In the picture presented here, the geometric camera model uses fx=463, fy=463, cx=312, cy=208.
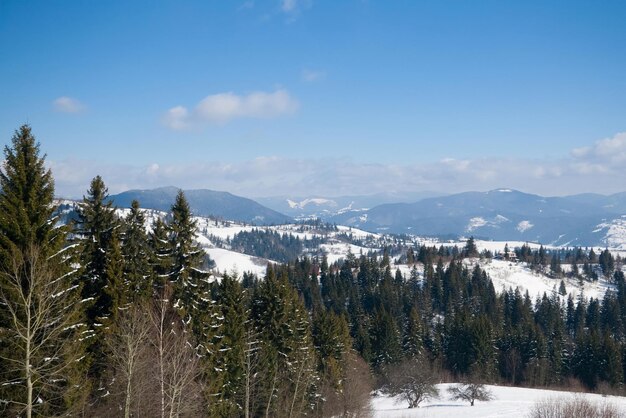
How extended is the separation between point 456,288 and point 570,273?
8051cm

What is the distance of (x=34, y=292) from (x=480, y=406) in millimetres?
62639

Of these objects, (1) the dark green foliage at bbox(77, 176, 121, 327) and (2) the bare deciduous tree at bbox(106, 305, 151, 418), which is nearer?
(2) the bare deciduous tree at bbox(106, 305, 151, 418)

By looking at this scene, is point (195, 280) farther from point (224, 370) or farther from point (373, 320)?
point (373, 320)

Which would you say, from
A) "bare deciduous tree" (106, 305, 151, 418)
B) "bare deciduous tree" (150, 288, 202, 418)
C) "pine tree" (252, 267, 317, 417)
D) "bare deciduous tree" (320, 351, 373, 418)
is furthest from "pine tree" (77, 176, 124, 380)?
"bare deciduous tree" (320, 351, 373, 418)

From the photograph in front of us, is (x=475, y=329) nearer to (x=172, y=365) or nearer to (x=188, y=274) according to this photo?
(x=188, y=274)

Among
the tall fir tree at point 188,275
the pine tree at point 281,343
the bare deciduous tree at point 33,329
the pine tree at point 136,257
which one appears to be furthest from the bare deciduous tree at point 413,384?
the bare deciduous tree at point 33,329

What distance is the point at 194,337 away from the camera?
30625 mm

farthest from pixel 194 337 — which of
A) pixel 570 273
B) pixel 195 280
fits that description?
pixel 570 273

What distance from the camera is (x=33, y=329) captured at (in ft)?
56.6

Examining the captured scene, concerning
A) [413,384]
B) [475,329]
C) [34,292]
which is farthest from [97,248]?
[475,329]

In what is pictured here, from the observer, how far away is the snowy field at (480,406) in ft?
191

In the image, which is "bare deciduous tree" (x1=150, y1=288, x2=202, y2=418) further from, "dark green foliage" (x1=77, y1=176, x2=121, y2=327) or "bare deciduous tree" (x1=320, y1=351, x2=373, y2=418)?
"bare deciduous tree" (x1=320, y1=351, x2=373, y2=418)

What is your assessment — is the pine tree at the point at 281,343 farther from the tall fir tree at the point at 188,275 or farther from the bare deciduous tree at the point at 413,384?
the bare deciduous tree at the point at 413,384

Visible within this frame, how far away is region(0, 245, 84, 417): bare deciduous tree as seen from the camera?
1714 cm
